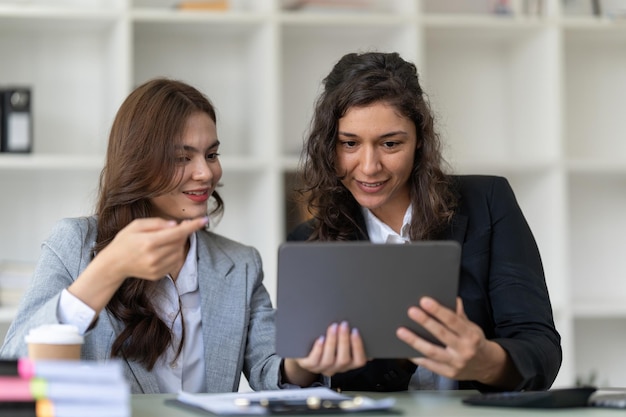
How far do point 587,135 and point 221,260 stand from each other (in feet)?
7.40

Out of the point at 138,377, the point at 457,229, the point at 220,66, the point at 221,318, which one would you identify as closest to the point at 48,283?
the point at 138,377

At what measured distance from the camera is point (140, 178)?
2.08 metres

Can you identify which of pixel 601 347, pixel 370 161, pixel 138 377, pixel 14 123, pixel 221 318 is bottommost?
pixel 601 347

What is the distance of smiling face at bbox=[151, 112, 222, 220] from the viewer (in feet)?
6.90

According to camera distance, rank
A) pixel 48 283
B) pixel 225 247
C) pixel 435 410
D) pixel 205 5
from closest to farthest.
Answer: pixel 435 410
pixel 48 283
pixel 225 247
pixel 205 5

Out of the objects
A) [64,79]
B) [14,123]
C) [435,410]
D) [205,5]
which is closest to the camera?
[435,410]

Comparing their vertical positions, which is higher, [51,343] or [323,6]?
[323,6]

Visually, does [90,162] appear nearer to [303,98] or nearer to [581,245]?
[303,98]

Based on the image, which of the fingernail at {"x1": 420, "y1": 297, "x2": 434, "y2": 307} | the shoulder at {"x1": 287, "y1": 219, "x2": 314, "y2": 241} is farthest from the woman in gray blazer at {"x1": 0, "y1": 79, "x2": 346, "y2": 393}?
the fingernail at {"x1": 420, "y1": 297, "x2": 434, "y2": 307}

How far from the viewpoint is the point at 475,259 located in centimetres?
212

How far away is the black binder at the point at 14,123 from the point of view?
3318 mm

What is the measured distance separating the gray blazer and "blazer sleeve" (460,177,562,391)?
→ 0.46 m

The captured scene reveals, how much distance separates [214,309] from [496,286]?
621 mm

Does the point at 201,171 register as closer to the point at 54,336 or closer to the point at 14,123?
the point at 54,336
